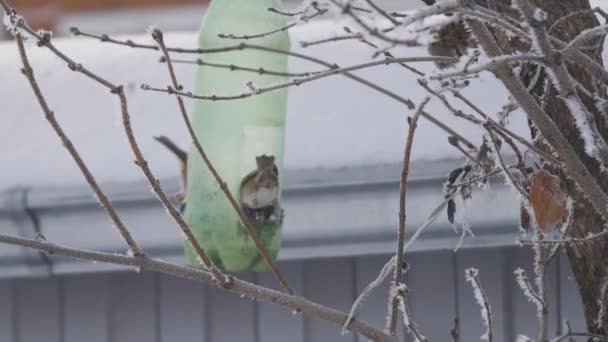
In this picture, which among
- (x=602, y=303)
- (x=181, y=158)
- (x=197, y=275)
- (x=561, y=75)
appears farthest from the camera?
(x=181, y=158)

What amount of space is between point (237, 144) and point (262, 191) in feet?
1.06

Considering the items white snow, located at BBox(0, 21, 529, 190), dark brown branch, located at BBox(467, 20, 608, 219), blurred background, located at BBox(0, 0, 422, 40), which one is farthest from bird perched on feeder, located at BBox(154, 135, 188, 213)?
blurred background, located at BBox(0, 0, 422, 40)

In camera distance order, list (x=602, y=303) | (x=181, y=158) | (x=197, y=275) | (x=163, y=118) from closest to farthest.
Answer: (x=197, y=275) → (x=602, y=303) → (x=181, y=158) → (x=163, y=118)

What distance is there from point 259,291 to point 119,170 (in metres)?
1.64

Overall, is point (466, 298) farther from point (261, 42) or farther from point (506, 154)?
point (261, 42)

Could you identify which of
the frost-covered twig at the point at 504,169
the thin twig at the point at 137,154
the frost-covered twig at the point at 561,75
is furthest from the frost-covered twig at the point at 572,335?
the thin twig at the point at 137,154

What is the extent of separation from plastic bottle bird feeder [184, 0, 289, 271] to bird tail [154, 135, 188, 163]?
0.07 meters

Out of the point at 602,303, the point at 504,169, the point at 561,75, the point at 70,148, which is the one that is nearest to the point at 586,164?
the point at 602,303

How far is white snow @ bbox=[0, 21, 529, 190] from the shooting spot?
2.69 m

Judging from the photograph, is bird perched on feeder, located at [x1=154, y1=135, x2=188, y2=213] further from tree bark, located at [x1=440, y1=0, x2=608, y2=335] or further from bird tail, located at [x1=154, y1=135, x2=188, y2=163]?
tree bark, located at [x1=440, y1=0, x2=608, y2=335]

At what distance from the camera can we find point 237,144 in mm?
2547

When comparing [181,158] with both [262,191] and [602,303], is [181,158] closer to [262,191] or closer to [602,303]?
[262,191]

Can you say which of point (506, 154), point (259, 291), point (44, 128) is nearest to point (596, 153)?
point (259, 291)

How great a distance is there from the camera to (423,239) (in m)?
2.54
